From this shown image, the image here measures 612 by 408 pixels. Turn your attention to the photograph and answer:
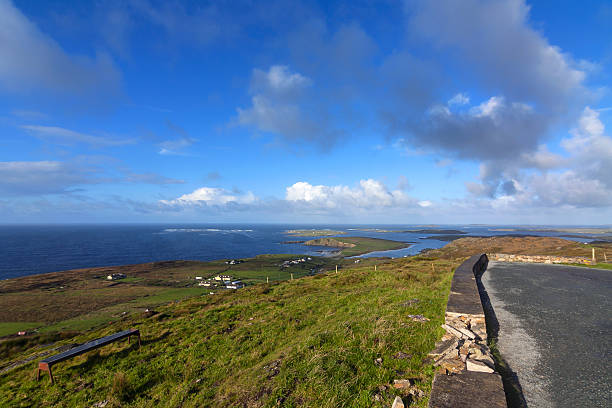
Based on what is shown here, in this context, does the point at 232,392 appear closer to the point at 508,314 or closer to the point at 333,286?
the point at 508,314

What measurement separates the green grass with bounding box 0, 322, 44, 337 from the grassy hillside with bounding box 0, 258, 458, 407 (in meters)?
26.3

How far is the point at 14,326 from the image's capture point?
92.4ft

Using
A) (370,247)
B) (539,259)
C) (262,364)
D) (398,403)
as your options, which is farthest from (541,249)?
(370,247)

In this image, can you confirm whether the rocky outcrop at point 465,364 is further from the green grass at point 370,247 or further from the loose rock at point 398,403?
the green grass at point 370,247

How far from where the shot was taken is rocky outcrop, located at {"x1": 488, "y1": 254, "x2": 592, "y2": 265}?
61.0 feet

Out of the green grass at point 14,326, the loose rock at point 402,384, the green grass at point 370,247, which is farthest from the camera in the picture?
the green grass at point 370,247

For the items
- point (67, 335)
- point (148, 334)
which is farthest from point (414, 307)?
point (67, 335)

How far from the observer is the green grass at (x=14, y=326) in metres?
26.2

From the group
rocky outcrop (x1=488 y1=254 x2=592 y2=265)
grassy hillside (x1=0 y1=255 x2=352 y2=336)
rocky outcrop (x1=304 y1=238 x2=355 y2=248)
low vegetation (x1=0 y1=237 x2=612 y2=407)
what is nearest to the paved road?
low vegetation (x1=0 y1=237 x2=612 y2=407)

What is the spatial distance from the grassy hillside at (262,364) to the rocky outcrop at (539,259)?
1439 cm

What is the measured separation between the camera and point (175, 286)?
47.8 m

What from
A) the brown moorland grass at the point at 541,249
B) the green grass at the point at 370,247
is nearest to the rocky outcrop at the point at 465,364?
the brown moorland grass at the point at 541,249

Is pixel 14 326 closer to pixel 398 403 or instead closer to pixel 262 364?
pixel 262 364

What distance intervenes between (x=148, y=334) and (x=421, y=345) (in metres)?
11.4
